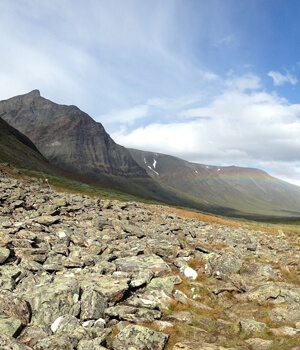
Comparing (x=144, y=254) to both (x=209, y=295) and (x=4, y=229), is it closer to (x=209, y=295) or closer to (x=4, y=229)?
(x=209, y=295)

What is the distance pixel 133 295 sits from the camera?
16094mm

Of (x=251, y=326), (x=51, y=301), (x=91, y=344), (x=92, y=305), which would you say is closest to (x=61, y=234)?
(x=51, y=301)

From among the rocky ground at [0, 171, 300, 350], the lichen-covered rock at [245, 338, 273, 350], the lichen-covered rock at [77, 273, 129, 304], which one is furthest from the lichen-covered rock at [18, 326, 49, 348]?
the lichen-covered rock at [245, 338, 273, 350]

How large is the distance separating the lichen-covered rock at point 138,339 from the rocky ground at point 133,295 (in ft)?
0.13

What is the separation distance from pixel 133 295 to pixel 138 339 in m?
4.19

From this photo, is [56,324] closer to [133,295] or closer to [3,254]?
[133,295]

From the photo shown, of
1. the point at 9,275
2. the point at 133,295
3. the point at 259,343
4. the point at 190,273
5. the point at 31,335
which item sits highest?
the point at 190,273

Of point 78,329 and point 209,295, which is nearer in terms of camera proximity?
point 78,329

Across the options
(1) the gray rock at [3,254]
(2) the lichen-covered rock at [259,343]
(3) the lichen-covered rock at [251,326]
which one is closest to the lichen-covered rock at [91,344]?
(2) the lichen-covered rock at [259,343]

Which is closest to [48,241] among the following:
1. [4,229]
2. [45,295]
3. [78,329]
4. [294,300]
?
[4,229]

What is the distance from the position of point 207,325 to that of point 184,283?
407 cm

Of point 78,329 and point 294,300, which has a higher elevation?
point 294,300

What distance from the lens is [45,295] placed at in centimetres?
1375

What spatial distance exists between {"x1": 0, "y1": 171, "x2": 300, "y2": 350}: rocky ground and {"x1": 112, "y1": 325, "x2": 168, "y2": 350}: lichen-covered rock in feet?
0.13
